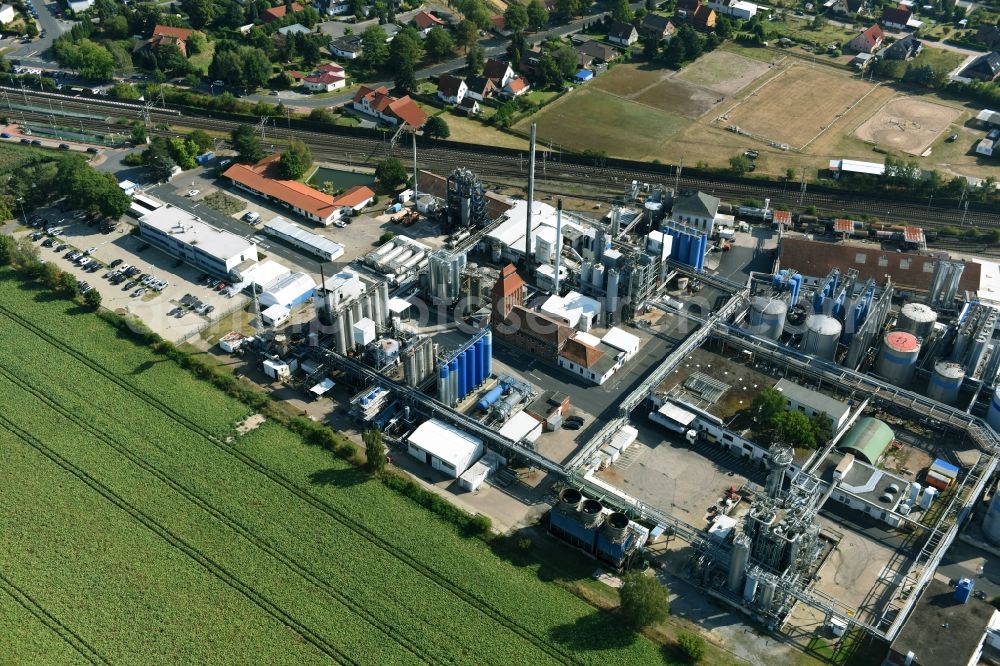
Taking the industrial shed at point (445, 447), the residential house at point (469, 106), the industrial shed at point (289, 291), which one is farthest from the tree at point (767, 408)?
the residential house at point (469, 106)

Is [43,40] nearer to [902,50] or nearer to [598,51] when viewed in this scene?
[598,51]

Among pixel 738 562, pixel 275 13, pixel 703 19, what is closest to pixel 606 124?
pixel 703 19

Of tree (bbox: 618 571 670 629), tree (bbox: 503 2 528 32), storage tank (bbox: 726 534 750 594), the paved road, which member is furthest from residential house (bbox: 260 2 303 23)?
storage tank (bbox: 726 534 750 594)

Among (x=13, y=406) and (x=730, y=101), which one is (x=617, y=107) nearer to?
(x=730, y=101)

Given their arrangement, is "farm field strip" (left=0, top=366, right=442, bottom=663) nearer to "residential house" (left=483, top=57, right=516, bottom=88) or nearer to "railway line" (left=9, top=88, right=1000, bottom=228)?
"railway line" (left=9, top=88, right=1000, bottom=228)

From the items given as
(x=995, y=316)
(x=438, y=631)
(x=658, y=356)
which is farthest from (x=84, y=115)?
(x=995, y=316)

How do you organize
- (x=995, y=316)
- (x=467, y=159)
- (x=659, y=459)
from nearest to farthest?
(x=659, y=459) < (x=995, y=316) < (x=467, y=159)

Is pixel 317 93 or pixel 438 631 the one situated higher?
pixel 317 93
